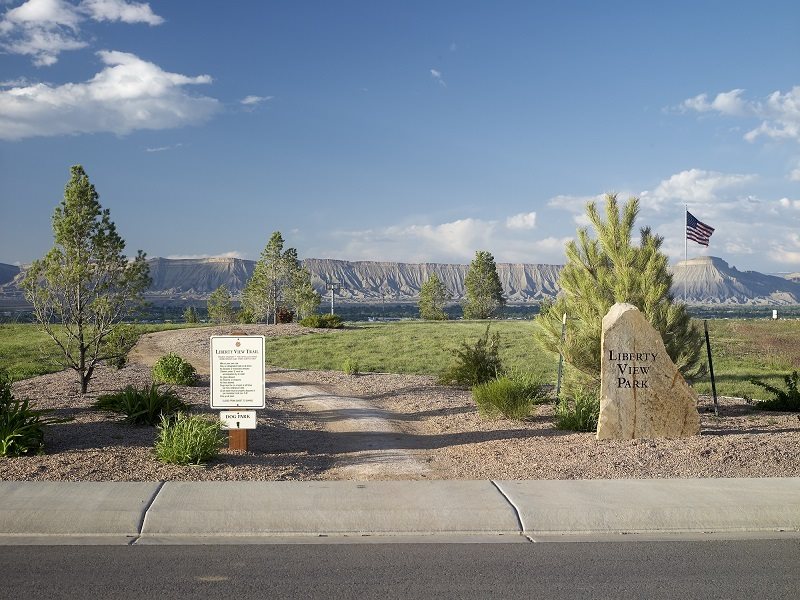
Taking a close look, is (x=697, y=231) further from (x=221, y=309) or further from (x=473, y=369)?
(x=221, y=309)

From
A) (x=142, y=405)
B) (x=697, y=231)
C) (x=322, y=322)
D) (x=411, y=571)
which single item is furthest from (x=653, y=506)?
(x=322, y=322)

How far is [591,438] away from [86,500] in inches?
269

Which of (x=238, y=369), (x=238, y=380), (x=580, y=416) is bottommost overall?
(x=580, y=416)

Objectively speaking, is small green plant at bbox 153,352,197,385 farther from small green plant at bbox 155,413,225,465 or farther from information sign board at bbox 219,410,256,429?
small green plant at bbox 155,413,225,465

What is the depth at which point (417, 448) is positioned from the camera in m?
11.4

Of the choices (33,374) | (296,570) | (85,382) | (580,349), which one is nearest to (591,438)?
(580,349)

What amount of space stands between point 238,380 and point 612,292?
7.52 metres

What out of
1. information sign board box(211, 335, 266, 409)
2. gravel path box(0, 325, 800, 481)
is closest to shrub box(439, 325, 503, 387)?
gravel path box(0, 325, 800, 481)

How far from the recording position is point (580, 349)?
14664 millimetres

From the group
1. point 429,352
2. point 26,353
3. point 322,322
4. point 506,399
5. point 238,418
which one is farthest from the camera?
point 322,322

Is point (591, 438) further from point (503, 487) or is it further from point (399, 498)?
point (399, 498)

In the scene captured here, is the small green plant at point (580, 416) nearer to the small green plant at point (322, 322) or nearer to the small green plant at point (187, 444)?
the small green plant at point (187, 444)

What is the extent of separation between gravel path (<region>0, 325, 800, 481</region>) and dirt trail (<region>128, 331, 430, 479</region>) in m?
0.03

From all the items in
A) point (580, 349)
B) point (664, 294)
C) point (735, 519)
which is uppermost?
point (664, 294)
